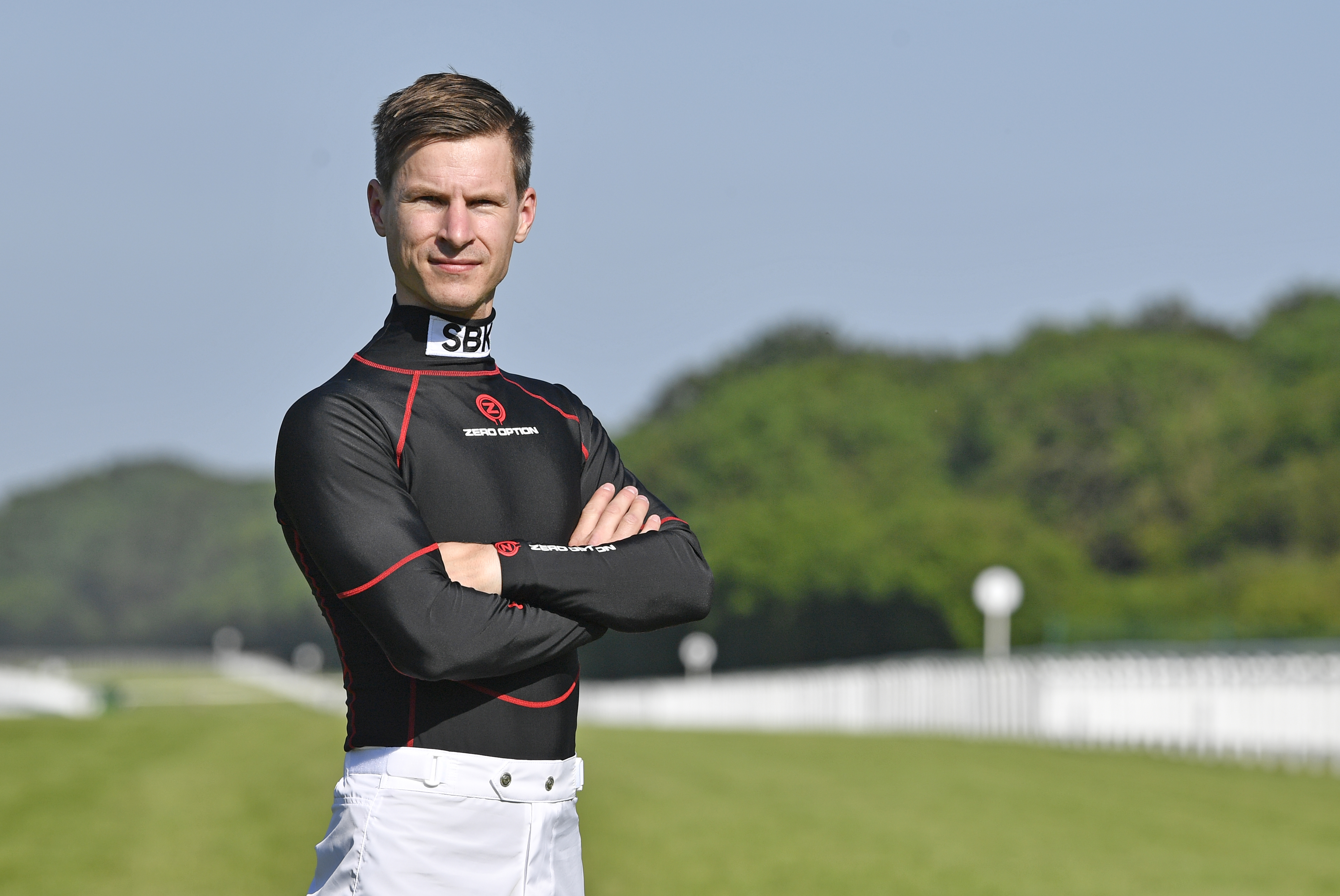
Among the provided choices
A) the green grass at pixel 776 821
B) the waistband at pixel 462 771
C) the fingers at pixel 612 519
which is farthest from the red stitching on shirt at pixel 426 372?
the green grass at pixel 776 821

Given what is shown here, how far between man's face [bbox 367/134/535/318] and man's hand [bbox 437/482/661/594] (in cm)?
44

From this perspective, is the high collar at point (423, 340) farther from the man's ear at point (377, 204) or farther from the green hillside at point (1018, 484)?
the green hillside at point (1018, 484)

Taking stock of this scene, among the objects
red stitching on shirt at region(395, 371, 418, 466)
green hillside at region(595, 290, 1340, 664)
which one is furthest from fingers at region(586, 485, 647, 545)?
green hillside at region(595, 290, 1340, 664)

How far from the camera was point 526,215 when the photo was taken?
3213 millimetres

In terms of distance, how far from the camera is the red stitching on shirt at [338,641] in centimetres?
299

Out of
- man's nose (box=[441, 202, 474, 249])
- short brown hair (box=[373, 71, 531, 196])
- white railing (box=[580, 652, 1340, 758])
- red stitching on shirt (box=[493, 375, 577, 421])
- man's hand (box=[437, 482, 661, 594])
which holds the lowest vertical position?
white railing (box=[580, 652, 1340, 758])

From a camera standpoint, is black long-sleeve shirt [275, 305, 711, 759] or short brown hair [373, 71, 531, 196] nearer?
black long-sleeve shirt [275, 305, 711, 759]

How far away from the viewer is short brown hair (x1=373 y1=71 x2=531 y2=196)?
3004 millimetres

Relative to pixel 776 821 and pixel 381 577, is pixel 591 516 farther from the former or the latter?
pixel 776 821

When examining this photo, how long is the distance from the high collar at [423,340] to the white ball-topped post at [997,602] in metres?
25.4

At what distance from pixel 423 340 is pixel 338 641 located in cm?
57

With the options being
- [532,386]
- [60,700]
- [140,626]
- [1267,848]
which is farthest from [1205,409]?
[140,626]

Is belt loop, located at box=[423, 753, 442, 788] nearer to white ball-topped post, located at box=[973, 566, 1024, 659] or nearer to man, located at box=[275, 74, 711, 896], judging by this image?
man, located at box=[275, 74, 711, 896]

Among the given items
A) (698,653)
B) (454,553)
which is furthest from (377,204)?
(698,653)
